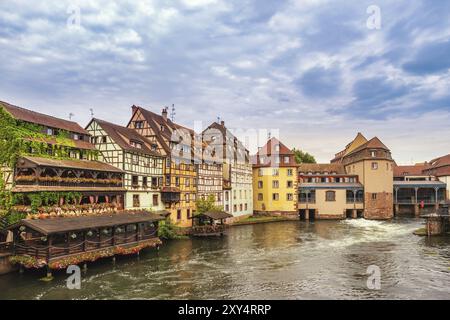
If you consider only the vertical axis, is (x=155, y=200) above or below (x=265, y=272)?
above

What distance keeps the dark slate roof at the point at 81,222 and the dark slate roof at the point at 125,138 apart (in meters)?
7.74

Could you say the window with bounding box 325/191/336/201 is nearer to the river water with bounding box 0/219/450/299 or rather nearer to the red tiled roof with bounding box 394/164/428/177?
the river water with bounding box 0/219/450/299

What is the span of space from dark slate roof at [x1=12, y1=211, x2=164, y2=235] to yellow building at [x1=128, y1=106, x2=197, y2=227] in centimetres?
887

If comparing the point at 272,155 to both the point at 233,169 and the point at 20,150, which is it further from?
the point at 20,150

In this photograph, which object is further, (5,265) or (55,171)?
(55,171)

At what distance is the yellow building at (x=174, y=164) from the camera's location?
44188mm

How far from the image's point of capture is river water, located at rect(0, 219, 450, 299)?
855 inches

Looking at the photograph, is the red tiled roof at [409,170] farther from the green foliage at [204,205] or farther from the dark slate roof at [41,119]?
the dark slate roof at [41,119]

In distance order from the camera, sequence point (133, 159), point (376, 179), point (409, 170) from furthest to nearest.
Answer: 1. point (409, 170)
2. point (376, 179)
3. point (133, 159)

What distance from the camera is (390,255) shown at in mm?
32469

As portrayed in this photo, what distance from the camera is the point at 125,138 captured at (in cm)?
4009

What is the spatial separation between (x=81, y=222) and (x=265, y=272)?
561 inches

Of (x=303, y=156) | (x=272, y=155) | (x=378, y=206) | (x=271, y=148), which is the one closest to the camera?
(x=378, y=206)

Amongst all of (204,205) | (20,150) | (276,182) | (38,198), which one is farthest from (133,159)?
(276,182)
